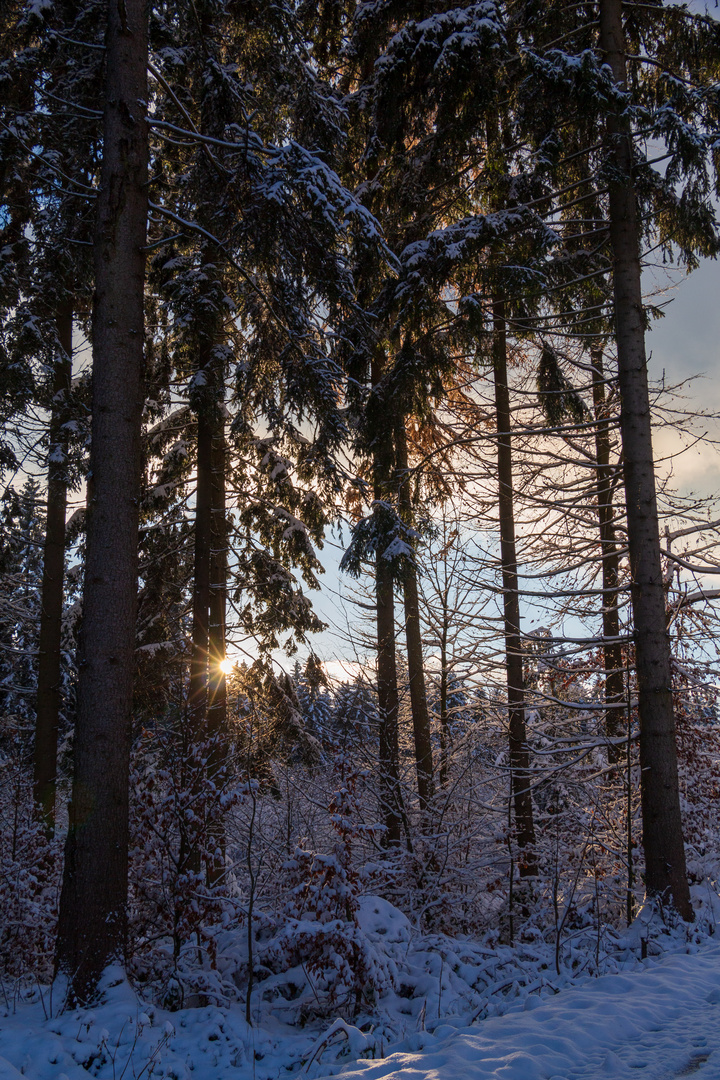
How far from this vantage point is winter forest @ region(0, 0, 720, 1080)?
4766mm

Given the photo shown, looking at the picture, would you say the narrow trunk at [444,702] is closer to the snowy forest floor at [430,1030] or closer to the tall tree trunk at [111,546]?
the snowy forest floor at [430,1030]

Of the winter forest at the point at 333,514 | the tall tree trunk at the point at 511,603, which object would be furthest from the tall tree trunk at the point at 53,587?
the tall tree trunk at the point at 511,603

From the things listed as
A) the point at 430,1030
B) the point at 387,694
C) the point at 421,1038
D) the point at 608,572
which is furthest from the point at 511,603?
the point at 421,1038

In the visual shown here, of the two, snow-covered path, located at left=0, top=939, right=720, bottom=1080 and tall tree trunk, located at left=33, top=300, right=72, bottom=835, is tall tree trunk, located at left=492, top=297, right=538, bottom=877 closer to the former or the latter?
snow-covered path, located at left=0, top=939, right=720, bottom=1080

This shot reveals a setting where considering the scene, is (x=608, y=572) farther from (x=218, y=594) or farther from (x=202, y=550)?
(x=202, y=550)

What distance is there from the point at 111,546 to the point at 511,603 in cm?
579

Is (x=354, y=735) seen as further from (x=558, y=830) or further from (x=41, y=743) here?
(x=41, y=743)

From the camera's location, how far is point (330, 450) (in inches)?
280

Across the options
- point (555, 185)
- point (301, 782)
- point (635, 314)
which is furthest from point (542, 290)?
point (301, 782)

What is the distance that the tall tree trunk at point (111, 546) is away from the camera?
14.4 ft

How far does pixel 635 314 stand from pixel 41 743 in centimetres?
1071

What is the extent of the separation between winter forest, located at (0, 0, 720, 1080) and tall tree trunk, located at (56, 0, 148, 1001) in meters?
0.03

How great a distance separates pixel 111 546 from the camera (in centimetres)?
500

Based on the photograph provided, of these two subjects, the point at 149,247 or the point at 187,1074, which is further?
the point at 149,247
